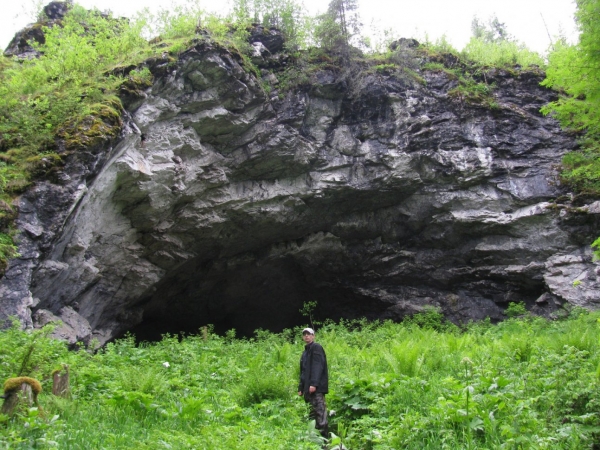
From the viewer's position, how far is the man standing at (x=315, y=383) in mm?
5555

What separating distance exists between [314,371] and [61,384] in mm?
3146

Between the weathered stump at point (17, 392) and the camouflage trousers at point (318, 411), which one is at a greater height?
the weathered stump at point (17, 392)

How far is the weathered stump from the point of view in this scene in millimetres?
4145

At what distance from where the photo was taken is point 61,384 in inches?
206

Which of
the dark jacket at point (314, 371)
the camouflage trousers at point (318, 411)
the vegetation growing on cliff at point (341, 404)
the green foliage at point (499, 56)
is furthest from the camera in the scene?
the green foliage at point (499, 56)

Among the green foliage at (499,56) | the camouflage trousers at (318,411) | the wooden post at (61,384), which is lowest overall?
the camouflage trousers at (318,411)

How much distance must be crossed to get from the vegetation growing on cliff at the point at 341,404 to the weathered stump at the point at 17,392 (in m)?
0.12

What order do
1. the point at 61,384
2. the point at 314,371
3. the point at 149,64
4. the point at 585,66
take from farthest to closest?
the point at 149,64 < the point at 585,66 < the point at 314,371 < the point at 61,384

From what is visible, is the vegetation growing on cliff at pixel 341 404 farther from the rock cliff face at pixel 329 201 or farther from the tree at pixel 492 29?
the tree at pixel 492 29

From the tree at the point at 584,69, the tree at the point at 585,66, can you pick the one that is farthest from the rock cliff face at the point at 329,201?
the tree at the point at 585,66

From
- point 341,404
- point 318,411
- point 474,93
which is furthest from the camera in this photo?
point 474,93

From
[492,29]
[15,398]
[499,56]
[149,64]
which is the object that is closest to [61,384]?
[15,398]

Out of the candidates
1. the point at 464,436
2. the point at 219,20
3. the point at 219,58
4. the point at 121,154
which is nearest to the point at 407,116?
the point at 219,58

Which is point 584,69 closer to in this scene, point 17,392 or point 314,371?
point 314,371
